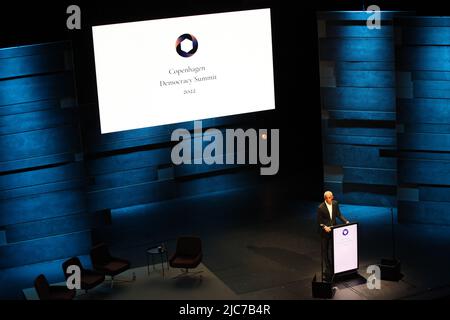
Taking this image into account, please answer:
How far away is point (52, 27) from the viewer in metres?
12.1

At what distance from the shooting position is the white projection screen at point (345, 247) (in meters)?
10.5

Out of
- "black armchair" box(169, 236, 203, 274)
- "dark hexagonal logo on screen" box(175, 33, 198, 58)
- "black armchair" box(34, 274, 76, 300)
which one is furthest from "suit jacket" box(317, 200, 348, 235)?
"dark hexagonal logo on screen" box(175, 33, 198, 58)

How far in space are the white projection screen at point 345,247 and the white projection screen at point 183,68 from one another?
3.61 metres

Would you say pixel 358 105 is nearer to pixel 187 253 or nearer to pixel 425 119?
pixel 425 119

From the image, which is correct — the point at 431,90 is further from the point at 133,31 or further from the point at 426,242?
the point at 133,31

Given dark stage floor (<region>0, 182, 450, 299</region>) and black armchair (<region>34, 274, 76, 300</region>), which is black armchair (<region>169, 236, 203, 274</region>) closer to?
dark stage floor (<region>0, 182, 450, 299</region>)

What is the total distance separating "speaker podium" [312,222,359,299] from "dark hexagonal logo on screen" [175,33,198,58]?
396 centimetres

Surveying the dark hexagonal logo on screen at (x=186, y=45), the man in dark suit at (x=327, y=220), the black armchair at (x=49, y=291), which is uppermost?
the dark hexagonal logo on screen at (x=186, y=45)

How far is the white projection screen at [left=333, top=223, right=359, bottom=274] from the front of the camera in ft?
34.6

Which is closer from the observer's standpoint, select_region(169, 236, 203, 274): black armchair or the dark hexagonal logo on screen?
select_region(169, 236, 203, 274): black armchair

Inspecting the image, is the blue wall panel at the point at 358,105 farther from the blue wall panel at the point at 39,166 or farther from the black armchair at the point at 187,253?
the blue wall panel at the point at 39,166

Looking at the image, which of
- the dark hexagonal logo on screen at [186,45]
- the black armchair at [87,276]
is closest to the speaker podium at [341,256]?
the black armchair at [87,276]

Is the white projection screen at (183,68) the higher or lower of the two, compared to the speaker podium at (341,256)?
higher
